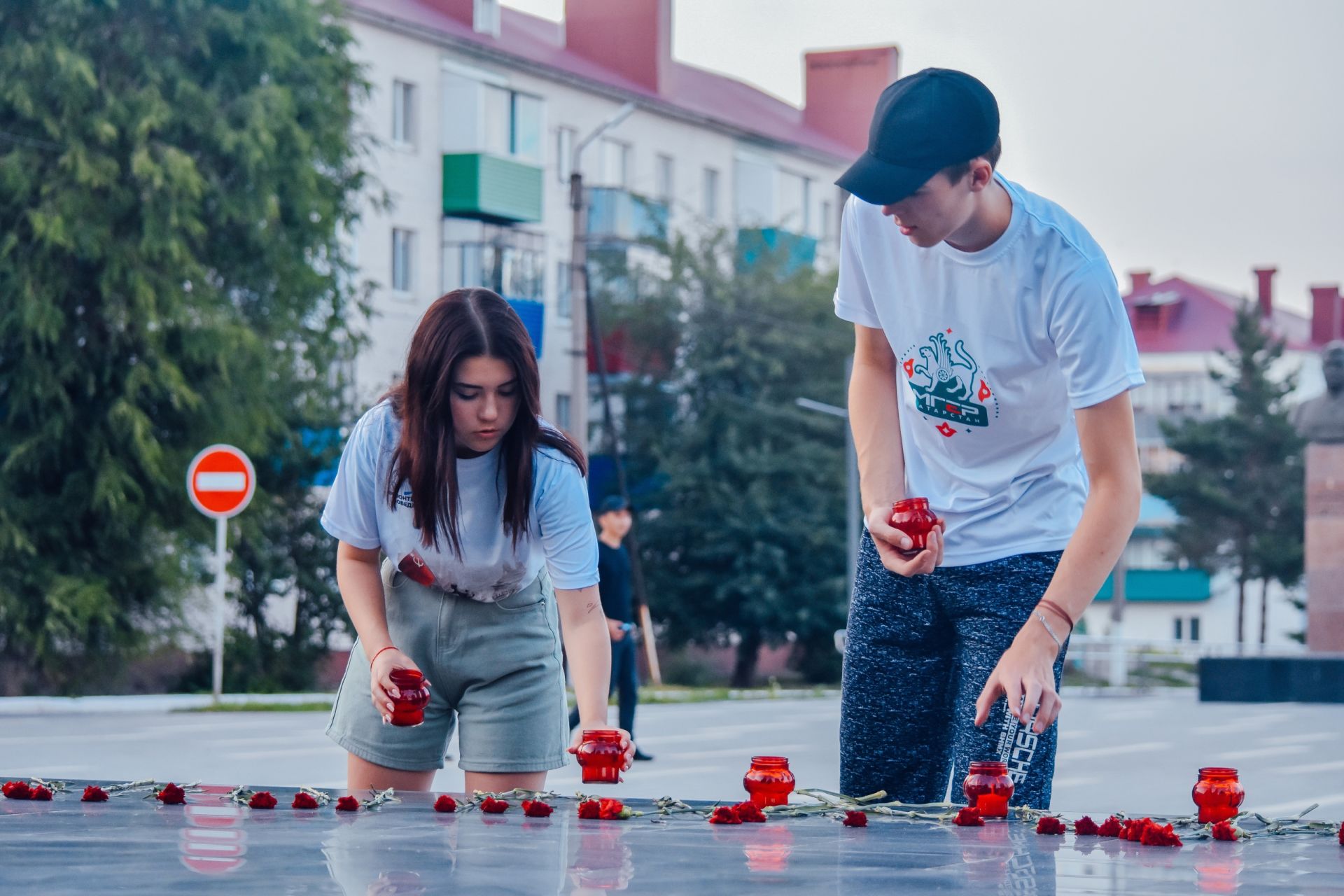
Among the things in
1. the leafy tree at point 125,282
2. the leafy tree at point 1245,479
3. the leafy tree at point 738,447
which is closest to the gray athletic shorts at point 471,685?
the leafy tree at point 125,282

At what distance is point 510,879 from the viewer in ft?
9.00

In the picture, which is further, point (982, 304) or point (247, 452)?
point (247, 452)

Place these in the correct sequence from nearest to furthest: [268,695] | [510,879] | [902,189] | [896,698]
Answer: [510,879], [902,189], [896,698], [268,695]

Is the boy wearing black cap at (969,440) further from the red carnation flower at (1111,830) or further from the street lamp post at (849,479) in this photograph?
the street lamp post at (849,479)

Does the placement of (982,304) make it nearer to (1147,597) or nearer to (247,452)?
(247,452)

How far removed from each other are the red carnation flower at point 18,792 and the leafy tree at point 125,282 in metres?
19.4

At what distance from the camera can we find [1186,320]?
87562 mm

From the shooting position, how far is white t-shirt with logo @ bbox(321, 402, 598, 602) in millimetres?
4449

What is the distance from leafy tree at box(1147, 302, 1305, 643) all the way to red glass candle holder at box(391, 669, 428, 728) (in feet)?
187

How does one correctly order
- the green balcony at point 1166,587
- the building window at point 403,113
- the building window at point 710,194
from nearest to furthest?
1. the building window at point 403,113
2. the building window at point 710,194
3. the green balcony at point 1166,587

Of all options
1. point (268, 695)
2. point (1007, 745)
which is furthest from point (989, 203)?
point (268, 695)

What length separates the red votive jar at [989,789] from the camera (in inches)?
140

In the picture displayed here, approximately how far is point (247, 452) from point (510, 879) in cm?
2286

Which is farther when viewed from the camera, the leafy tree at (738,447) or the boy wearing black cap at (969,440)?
the leafy tree at (738,447)
